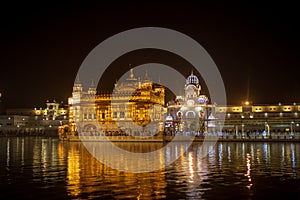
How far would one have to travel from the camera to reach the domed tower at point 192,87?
77875mm

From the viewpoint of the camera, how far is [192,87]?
78375mm

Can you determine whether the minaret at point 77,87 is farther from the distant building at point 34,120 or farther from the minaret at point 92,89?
the distant building at point 34,120

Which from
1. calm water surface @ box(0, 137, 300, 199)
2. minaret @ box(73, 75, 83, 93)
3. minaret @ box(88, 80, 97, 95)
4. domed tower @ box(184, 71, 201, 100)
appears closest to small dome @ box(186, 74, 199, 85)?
domed tower @ box(184, 71, 201, 100)

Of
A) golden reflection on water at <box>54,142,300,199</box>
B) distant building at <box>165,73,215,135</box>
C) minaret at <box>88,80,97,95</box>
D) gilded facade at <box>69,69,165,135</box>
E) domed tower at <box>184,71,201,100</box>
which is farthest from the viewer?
minaret at <box>88,80,97,95</box>

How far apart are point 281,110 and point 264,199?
7908 centimetres

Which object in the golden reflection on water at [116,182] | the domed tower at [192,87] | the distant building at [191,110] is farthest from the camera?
the domed tower at [192,87]

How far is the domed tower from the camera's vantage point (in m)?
77.9

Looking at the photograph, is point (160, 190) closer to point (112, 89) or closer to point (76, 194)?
point (76, 194)

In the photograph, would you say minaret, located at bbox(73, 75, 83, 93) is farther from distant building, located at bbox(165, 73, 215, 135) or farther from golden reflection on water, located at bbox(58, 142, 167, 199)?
golden reflection on water, located at bbox(58, 142, 167, 199)

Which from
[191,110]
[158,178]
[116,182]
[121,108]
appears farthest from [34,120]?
[116,182]

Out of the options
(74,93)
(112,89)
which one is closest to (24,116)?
(74,93)

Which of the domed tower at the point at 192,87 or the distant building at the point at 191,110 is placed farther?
the domed tower at the point at 192,87

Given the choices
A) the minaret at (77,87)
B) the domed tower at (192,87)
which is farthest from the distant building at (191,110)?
the minaret at (77,87)

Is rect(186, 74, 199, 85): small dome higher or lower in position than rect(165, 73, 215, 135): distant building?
higher
